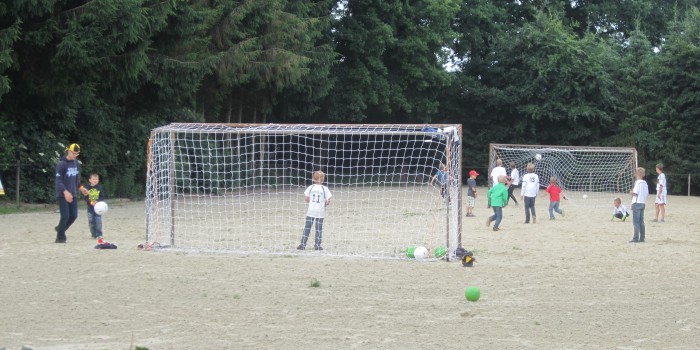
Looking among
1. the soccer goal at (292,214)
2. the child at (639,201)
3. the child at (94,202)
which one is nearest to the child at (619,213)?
the soccer goal at (292,214)

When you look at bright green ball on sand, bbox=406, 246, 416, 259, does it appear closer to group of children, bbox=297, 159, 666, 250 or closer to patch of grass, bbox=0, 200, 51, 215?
group of children, bbox=297, 159, 666, 250

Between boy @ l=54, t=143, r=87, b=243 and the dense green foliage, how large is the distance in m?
6.79

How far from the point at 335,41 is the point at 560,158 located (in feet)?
39.0

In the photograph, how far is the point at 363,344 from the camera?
8.31 m

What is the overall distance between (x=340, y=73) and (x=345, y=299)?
3444 cm

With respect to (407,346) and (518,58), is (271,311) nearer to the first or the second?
(407,346)

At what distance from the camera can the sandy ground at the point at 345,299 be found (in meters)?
8.56

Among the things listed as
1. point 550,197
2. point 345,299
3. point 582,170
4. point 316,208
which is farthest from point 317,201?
point 582,170

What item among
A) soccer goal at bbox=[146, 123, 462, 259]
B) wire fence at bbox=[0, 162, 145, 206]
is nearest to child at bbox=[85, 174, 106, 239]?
soccer goal at bbox=[146, 123, 462, 259]

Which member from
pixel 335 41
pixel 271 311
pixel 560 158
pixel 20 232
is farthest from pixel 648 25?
pixel 271 311

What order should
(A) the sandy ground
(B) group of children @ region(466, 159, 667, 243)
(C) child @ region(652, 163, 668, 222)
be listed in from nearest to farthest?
(A) the sandy ground → (B) group of children @ region(466, 159, 667, 243) → (C) child @ region(652, 163, 668, 222)

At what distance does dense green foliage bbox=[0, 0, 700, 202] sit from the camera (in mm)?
23875

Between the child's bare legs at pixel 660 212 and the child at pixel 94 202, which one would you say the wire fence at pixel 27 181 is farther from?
the child's bare legs at pixel 660 212

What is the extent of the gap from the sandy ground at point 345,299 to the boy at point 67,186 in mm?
498
